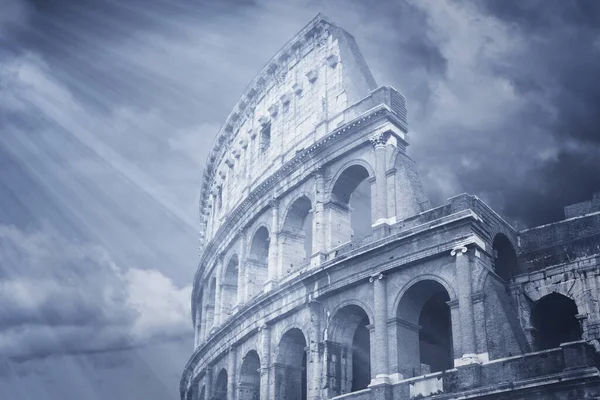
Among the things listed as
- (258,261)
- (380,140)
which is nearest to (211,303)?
(258,261)

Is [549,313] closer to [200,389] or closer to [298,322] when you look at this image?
[298,322]

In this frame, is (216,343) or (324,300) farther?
(216,343)

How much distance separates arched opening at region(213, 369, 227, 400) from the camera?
26672 mm

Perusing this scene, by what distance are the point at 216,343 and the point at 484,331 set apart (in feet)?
42.4

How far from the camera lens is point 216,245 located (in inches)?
1192

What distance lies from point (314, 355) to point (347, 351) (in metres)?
1.02

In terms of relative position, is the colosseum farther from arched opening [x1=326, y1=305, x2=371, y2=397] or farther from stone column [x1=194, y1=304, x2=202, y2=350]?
stone column [x1=194, y1=304, x2=202, y2=350]

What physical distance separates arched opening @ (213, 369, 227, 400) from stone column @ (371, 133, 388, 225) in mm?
10229

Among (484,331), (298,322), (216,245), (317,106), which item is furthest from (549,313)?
(216,245)

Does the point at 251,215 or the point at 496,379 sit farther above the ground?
the point at 251,215

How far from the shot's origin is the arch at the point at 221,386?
26.6 meters

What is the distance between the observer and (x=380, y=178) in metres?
21.0

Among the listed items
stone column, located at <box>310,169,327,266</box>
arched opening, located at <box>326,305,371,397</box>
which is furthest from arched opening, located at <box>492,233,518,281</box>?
stone column, located at <box>310,169,327,266</box>

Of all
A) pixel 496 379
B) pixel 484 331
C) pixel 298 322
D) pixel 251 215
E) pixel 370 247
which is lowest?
pixel 496 379
